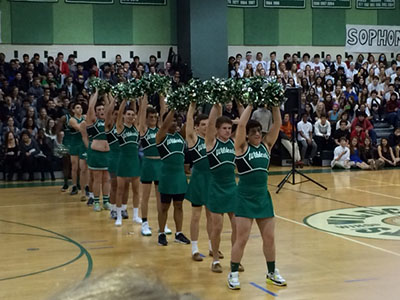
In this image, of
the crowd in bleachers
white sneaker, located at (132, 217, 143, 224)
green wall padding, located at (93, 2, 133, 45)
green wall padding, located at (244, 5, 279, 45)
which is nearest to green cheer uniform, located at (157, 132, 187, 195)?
white sneaker, located at (132, 217, 143, 224)

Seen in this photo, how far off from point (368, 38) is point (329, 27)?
1.50 metres

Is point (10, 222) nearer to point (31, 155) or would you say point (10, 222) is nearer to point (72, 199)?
point (72, 199)

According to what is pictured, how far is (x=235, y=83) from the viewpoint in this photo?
640cm

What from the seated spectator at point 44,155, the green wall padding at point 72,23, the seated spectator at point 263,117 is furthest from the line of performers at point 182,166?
the green wall padding at point 72,23

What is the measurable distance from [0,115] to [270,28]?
10.3 meters

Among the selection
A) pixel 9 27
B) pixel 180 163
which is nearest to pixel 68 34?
pixel 9 27

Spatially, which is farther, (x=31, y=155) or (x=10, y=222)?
(x=31, y=155)

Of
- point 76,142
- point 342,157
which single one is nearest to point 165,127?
point 76,142

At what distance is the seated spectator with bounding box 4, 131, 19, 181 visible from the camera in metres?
14.3

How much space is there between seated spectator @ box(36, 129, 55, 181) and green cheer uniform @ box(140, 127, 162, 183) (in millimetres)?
6598

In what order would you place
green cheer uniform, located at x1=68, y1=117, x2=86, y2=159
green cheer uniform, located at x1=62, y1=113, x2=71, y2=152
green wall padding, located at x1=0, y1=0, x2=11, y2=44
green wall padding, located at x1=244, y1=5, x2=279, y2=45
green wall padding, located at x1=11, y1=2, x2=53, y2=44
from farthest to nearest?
green wall padding, located at x1=244, y1=5, x2=279, y2=45 < green wall padding, located at x1=11, y1=2, x2=53, y2=44 < green wall padding, located at x1=0, y1=0, x2=11, y2=44 < green cheer uniform, located at x1=62, y1=113, x2=71, y2=152 < green cheer uniform, located at x1=68, y1=117, x2=86, y2=159

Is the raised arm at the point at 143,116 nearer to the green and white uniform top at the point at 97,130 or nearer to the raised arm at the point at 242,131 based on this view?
the green and white uniform top at the point at 97,130

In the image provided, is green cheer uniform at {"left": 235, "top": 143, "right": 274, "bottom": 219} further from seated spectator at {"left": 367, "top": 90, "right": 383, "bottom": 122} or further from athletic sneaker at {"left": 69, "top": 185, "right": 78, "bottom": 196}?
seated spectator at {"left": 367, "top": 90, "right": 383, "bottom": 122}

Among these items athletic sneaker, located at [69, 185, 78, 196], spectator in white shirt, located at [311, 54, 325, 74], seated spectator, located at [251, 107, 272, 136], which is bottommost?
athletic sneaker, located at [69, 185, 78, 196]
